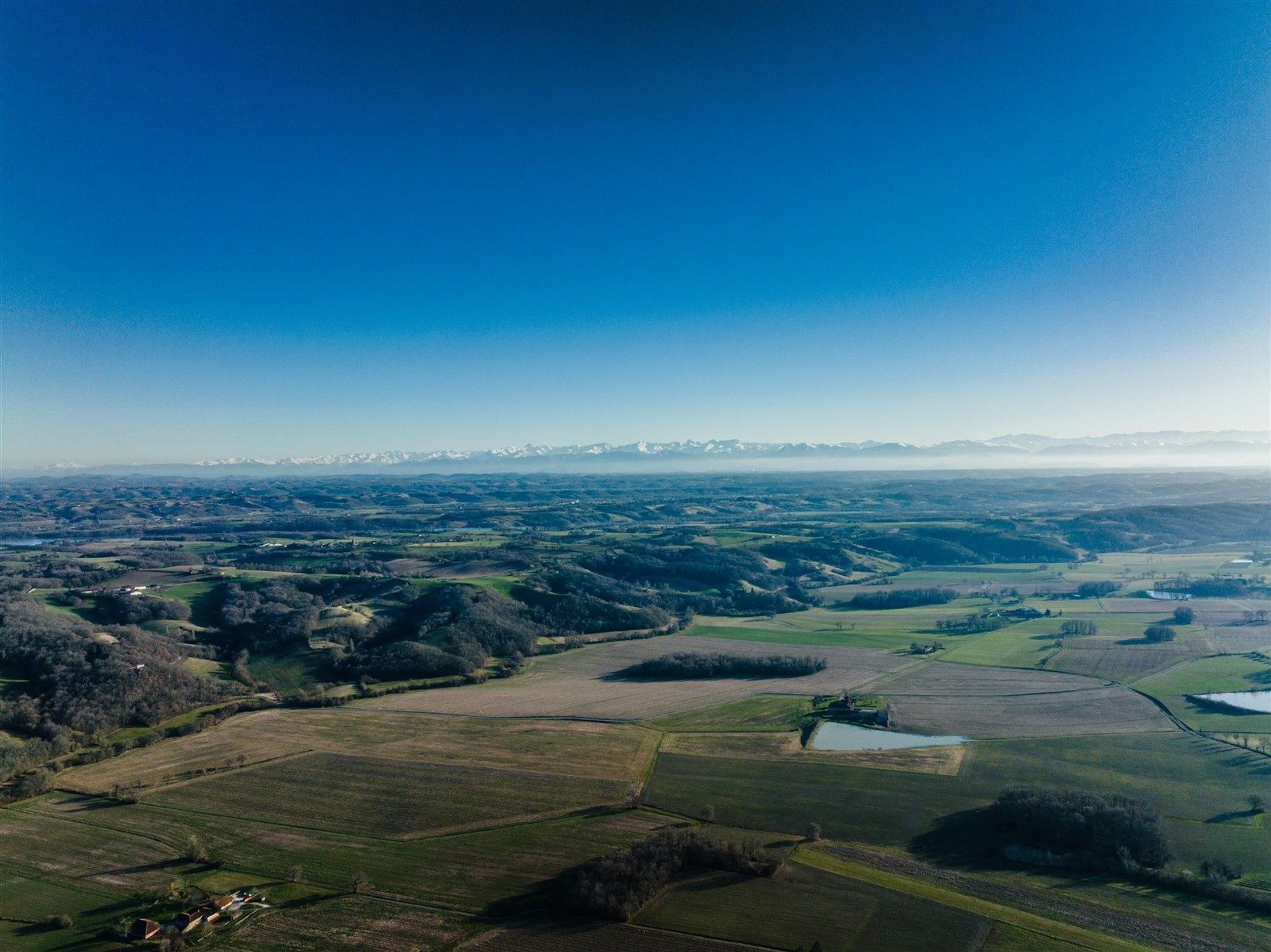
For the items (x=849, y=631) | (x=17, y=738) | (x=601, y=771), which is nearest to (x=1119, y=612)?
(x=849, y=631)

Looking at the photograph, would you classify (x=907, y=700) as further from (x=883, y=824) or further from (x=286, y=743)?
(x=286, y=743)

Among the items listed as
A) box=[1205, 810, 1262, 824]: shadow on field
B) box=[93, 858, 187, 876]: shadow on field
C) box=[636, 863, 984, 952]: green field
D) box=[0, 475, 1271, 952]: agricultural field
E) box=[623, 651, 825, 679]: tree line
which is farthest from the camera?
box=[623, 651, 825, 679]: tree line

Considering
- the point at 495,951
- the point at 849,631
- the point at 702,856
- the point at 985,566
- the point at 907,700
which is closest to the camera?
the point at 495,951

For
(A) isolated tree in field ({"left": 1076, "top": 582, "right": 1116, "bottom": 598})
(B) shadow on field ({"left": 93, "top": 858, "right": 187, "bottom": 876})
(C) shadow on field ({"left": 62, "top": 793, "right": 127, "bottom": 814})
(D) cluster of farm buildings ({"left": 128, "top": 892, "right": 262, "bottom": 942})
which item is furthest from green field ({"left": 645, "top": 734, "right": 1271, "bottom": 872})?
(A) isolated tree in field ({"left": 1076, "top": 582, "right": 1116, "bottom": 598})

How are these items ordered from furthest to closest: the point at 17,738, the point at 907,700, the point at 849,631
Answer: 1. the point at 849,631
2. the point at 907,700
3. the point at 17,738

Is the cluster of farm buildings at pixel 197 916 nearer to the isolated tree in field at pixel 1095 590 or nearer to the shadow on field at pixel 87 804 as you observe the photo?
the shadow on field at pixel 87 804

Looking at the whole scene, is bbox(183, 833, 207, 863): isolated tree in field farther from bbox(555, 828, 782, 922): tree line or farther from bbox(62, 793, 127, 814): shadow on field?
bbox(555, 828, 782, 922): tree line
